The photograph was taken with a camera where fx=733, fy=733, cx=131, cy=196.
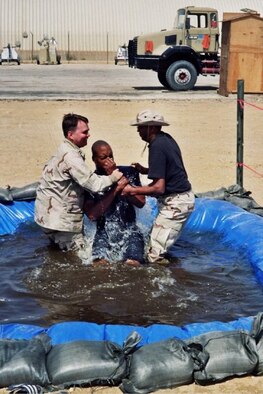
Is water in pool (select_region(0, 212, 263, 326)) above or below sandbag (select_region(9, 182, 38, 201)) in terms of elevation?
below

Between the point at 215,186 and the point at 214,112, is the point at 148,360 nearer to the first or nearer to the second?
the point at 215,186

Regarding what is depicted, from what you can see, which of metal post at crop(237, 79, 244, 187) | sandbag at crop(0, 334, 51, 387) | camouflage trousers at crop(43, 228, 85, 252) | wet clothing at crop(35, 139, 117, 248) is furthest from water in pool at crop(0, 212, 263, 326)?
metal post at crop(237, 79, 244, 187)

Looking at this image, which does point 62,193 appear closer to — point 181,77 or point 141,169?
point 141,169

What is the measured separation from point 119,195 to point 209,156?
5.60m

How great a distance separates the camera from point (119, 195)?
269 inches

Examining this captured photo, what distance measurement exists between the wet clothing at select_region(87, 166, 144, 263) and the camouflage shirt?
210 mm

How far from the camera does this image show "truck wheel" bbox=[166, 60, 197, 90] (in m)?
24.7

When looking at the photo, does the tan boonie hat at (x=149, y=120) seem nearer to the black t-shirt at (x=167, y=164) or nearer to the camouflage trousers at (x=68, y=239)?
the black t-shirt at (x=167, y=164)

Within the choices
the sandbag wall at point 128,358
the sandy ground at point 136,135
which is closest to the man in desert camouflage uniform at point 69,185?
the sandbag wall at point 128,358

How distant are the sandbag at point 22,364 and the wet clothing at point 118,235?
229 cm

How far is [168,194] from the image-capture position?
6.70m

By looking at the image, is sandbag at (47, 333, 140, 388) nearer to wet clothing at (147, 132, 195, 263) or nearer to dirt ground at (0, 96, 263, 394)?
dirt ground at (0, 96, 263, 394)

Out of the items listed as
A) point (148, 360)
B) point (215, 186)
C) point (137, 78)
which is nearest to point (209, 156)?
point (215, 186)

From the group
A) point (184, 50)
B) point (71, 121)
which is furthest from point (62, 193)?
point (184, 50)
